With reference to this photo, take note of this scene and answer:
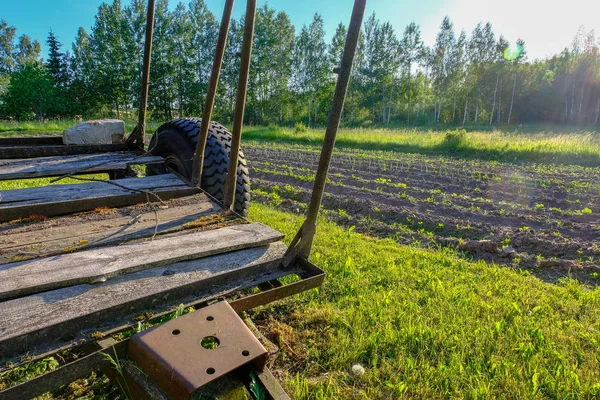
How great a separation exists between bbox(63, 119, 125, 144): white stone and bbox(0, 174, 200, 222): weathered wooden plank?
1707mm

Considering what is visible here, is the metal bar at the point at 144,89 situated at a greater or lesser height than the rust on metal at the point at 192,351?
greater

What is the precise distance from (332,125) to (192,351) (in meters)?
1.06

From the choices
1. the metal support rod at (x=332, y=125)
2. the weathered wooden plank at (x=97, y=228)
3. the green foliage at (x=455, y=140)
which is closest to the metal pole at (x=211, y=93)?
the weathered wooden plank at (x=97, y=228)

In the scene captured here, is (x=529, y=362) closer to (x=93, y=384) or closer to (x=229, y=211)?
(x=229, y=211)

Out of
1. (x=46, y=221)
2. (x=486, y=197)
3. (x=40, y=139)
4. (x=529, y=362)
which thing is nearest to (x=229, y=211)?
(x=46, y=221)

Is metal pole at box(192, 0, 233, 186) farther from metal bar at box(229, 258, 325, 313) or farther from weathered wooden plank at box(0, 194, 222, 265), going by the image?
metal bar at box(229, 258, 325, 313)

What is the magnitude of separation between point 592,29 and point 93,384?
52.6 meters

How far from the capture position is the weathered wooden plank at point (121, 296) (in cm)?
119

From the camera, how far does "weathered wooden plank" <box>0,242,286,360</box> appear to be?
3.90ft

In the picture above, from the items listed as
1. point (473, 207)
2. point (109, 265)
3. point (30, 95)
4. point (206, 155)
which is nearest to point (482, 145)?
point (473, 207)

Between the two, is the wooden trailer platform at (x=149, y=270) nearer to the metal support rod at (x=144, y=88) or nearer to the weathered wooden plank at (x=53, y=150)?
the weathered wooden plank at (x=53, y=150)

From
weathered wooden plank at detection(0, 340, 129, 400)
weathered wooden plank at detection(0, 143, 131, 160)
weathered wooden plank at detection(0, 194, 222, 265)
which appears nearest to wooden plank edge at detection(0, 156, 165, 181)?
weathered wooden plank at detection(0, 143, 131, 160)

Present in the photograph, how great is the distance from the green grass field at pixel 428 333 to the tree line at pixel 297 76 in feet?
126

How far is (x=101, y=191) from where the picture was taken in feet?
8.00
